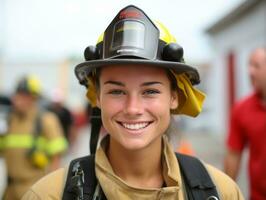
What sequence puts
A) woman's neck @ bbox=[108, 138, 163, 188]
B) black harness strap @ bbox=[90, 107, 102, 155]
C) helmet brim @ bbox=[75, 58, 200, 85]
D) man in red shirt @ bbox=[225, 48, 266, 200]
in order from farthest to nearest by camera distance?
1. man in red shirt @ bbox=[225, 48, 266, 200]
2. black harness strap @ bbox=[90, 107, 102, 155]
3. woman's neck @ bbox=[108, 138, 163, 188]
4. helmet brim @ bbox=[75, 58, 200, 85]

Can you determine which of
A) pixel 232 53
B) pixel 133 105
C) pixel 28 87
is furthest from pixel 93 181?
pixel 232 53

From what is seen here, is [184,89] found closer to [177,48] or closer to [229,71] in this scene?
[177,48]

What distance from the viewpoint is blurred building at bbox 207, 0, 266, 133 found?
13.9 m

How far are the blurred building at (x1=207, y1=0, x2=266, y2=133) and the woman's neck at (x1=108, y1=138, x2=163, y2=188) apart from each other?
1122 cm

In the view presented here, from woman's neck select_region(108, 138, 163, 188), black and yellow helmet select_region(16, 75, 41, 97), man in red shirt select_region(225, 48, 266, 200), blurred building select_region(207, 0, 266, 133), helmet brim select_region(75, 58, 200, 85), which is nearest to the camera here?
helmet brim select_region(75, 58, 200, 85)

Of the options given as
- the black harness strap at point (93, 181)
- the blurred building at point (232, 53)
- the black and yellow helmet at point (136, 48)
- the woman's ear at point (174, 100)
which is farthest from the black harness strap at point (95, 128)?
the blurred building at point (232, 53)

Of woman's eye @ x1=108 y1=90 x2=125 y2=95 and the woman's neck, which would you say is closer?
woman's eye @ x1=108 y1=90 x2=125 y2=95

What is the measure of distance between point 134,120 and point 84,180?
371mm

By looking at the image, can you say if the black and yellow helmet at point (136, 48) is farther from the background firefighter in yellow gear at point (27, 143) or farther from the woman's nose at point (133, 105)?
the background firefighter in yellow gear at point (27, 143)

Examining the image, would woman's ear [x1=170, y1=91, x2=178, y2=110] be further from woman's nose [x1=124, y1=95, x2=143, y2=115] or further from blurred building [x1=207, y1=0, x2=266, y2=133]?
blurred building [x1=207, y1=0, x2=266, y2=133]

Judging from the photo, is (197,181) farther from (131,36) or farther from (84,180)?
(131,36)

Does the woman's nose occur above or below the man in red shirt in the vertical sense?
above

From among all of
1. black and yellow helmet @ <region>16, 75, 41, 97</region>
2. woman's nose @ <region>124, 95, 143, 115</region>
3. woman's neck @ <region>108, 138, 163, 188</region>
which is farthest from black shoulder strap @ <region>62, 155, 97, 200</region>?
black and yellow helmet @ <region>16, 75, 41, 97</region>

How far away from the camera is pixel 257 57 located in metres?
4.43
